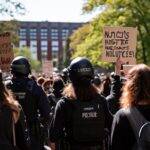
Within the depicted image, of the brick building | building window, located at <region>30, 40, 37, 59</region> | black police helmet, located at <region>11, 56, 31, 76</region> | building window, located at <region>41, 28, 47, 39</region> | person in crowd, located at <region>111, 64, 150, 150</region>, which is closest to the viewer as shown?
person in crowd, located at <region>111, 64, 150, 150</region>

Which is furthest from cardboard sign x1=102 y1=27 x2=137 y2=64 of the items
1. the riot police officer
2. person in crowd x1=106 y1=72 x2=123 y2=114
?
the riot police officer

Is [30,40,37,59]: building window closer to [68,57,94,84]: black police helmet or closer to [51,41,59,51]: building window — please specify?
[51,41,59,51]: building window

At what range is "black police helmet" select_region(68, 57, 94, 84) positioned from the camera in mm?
6875

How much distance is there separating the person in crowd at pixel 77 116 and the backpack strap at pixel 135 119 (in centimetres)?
139

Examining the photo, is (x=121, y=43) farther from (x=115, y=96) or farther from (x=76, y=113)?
(x=76, y=113)

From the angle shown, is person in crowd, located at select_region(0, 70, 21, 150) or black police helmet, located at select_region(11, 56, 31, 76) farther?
black police helmet, located at select_region(11, 56, 31, 76)

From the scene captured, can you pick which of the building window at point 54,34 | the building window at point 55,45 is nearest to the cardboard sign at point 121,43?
the building window at point 55,45

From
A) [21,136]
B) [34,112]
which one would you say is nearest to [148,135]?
[21,136]

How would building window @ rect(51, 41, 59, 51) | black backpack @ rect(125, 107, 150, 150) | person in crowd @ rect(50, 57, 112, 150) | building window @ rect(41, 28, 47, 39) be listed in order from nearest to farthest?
black backpack @ rect(125, 107, 150, 150)
person in crowd @ rect(50, 57, 112, 150)
building window @ rect(51, 41, 59, 51)
building window @ rect(41, 28, 47, 39)

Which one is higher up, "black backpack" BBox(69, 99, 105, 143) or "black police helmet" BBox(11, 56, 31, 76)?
"black police helmet" BBox(11, 56, 31, 76)

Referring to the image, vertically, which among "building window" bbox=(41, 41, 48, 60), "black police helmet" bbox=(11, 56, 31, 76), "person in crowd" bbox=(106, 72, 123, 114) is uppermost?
"black police helmet" bbox=(11, 56, 31, 76)

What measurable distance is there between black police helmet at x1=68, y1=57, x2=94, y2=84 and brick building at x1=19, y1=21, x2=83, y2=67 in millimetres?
164062

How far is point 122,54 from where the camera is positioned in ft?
48.3

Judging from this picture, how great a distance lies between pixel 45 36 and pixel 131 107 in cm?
17028
